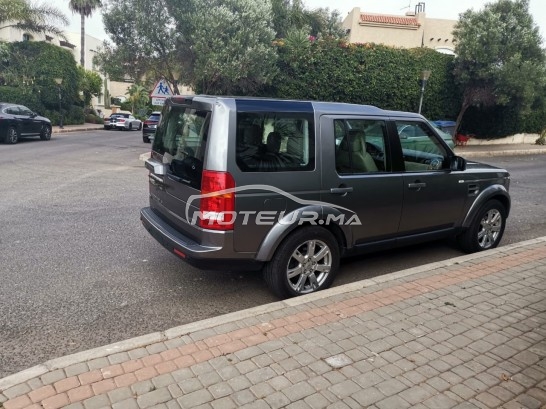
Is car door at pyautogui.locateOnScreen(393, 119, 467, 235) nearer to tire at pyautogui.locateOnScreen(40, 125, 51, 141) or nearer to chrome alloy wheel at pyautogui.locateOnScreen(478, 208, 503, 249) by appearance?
chrome alloy wheel at pyautogui.locateOnScreen(478, 208, 503, 249)

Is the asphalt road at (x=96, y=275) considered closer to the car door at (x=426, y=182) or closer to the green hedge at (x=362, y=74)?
the car door at (x=426, y=182)

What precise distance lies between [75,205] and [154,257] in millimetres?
3131

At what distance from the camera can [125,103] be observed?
165 ft

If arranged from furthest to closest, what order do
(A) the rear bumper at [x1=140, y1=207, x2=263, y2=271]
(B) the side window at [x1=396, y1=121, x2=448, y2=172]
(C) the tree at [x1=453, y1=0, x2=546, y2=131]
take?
(C) the tree at [x1=453, y1=0, x2=546, y2=131]
(B) the side window at [x1=396, y1=121, x2=448, y2=172]
(A) the rear bumper at [x1=140, y1=207, x2=263, y2=271]

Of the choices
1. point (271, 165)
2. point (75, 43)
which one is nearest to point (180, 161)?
point (271, 165)

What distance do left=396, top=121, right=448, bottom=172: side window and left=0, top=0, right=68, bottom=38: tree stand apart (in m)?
25.7

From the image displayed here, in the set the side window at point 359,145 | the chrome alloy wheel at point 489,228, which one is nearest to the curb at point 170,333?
the side window at point 359,145

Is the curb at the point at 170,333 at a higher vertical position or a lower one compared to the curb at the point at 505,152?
lower

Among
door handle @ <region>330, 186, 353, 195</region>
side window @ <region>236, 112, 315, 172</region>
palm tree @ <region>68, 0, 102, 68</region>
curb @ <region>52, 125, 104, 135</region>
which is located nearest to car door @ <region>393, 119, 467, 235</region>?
door handle @ <region>330, 186, 353, 195</region>

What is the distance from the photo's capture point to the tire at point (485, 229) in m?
5.61

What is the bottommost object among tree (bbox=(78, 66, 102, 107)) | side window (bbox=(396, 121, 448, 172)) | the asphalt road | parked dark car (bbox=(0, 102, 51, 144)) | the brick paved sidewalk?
the asphalt road

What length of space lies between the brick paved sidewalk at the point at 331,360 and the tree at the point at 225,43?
13253 mm

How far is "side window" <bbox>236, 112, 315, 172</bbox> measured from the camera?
3.79 meters

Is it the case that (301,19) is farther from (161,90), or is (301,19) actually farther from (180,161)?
(180,161)
